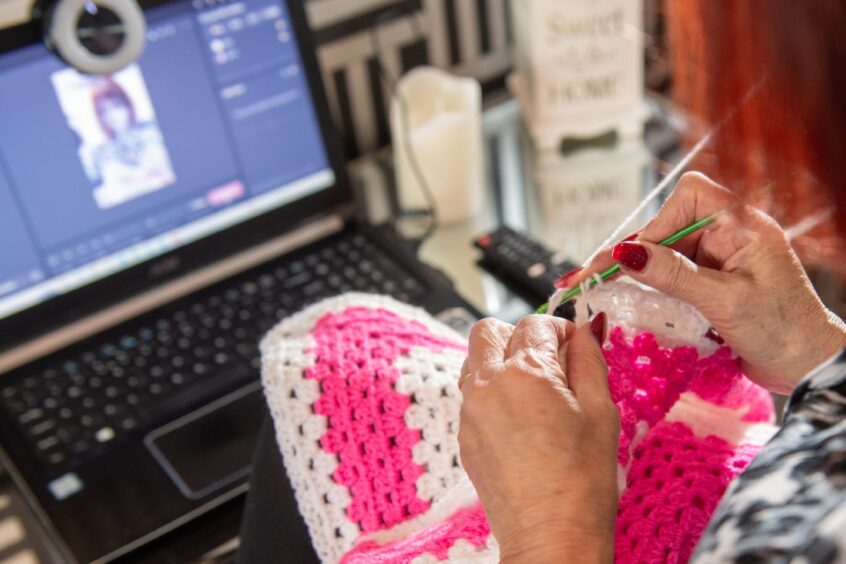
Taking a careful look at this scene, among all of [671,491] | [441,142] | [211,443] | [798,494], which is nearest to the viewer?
[798,494]

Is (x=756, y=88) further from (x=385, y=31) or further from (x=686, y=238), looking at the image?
(x=385, y=31)

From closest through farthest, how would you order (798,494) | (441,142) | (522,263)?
(798,494)
(522,263)
(441,142)

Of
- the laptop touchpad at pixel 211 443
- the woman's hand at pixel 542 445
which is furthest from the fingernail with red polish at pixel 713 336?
the laptop touchpad at pixel 211 443

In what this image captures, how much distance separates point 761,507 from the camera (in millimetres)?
414

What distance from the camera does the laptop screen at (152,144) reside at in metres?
0.82

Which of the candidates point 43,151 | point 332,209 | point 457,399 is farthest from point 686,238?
point 43,151

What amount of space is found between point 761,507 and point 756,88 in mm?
201

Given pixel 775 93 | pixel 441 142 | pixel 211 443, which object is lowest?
pixel 211 443

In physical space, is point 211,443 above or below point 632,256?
below

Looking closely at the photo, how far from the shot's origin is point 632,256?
0.60 m

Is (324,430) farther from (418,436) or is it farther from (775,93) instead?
(775,93)

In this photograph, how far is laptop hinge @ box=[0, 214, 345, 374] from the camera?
0.87 m

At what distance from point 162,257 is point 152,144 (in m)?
0.11

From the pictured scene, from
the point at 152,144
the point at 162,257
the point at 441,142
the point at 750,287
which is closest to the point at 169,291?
the point at 162,257
